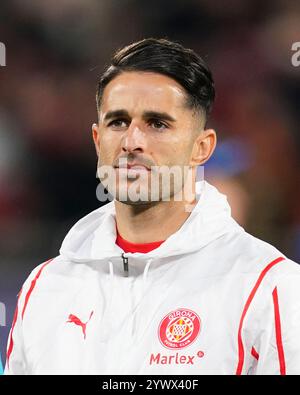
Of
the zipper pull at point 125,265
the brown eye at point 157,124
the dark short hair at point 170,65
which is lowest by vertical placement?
the zipper pull at point 125,265

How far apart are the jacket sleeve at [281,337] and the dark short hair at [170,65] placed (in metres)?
0.68

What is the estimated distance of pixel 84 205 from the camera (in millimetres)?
3498

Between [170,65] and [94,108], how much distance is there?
1571 millimetres

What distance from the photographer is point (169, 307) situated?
1.96m

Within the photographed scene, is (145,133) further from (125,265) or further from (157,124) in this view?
(125,265)

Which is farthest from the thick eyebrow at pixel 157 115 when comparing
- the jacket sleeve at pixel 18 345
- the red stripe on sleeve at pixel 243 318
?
the jacket sleeve at pixel 18 345

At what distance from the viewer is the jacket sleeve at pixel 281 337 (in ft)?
5.81

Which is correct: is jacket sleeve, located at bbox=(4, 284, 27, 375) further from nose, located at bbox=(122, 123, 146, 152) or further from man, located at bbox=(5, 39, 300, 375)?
nose, located at bbox=(122, 123, 146, 152)

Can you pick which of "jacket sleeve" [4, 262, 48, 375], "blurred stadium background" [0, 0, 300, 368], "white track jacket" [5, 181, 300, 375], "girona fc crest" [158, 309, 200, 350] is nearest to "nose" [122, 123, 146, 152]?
"white track jacket" [5, 181, 300, 375]

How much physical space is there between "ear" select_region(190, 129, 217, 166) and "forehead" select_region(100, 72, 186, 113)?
0.47 ft

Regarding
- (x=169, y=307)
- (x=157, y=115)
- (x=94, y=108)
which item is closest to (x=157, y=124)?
(x=157, y=115)

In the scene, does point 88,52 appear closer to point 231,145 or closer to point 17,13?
point 17,13

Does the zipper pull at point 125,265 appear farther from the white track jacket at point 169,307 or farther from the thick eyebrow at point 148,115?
the thick eyebrow at point 148,115

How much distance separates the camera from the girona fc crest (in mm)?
1886
